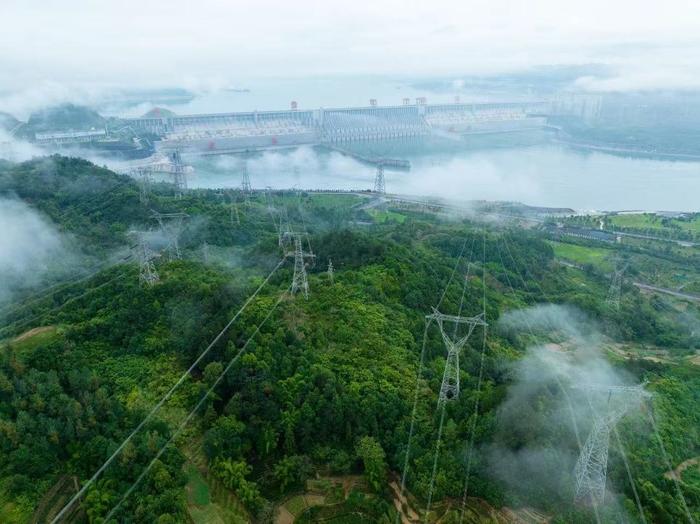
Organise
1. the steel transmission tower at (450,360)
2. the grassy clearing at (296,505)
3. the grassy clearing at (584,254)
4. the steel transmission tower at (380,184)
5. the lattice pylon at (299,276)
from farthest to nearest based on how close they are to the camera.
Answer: the steel transmission tower at (380,184), the grassy clearing at (584,254), the lattice pylon at (299,276), the steel transmission tower at (450,360), the grassy clearing at (296,505)

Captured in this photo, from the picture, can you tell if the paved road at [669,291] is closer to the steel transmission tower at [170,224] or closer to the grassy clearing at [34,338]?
the steel transmission tower at [170,224]

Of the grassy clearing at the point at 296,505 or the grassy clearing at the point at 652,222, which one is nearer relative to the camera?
the grassy clearing at the point at 296,505

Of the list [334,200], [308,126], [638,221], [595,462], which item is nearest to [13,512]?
[595,462]

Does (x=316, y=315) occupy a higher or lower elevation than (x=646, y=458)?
higher

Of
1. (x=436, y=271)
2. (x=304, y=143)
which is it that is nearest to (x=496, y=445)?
(x=436, y=271)

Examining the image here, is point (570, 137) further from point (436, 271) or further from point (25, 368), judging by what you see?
point (25, 368)

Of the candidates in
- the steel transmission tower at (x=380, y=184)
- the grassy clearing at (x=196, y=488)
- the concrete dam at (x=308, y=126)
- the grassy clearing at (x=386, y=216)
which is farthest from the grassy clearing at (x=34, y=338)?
the concrete dam at (x=308, y=126)

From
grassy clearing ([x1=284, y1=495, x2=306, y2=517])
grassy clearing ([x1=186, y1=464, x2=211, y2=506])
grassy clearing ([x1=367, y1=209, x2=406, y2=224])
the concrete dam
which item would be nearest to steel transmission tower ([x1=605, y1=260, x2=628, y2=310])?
grassy clearing ([x1=367, y1=209, x2=406, y2=224])
